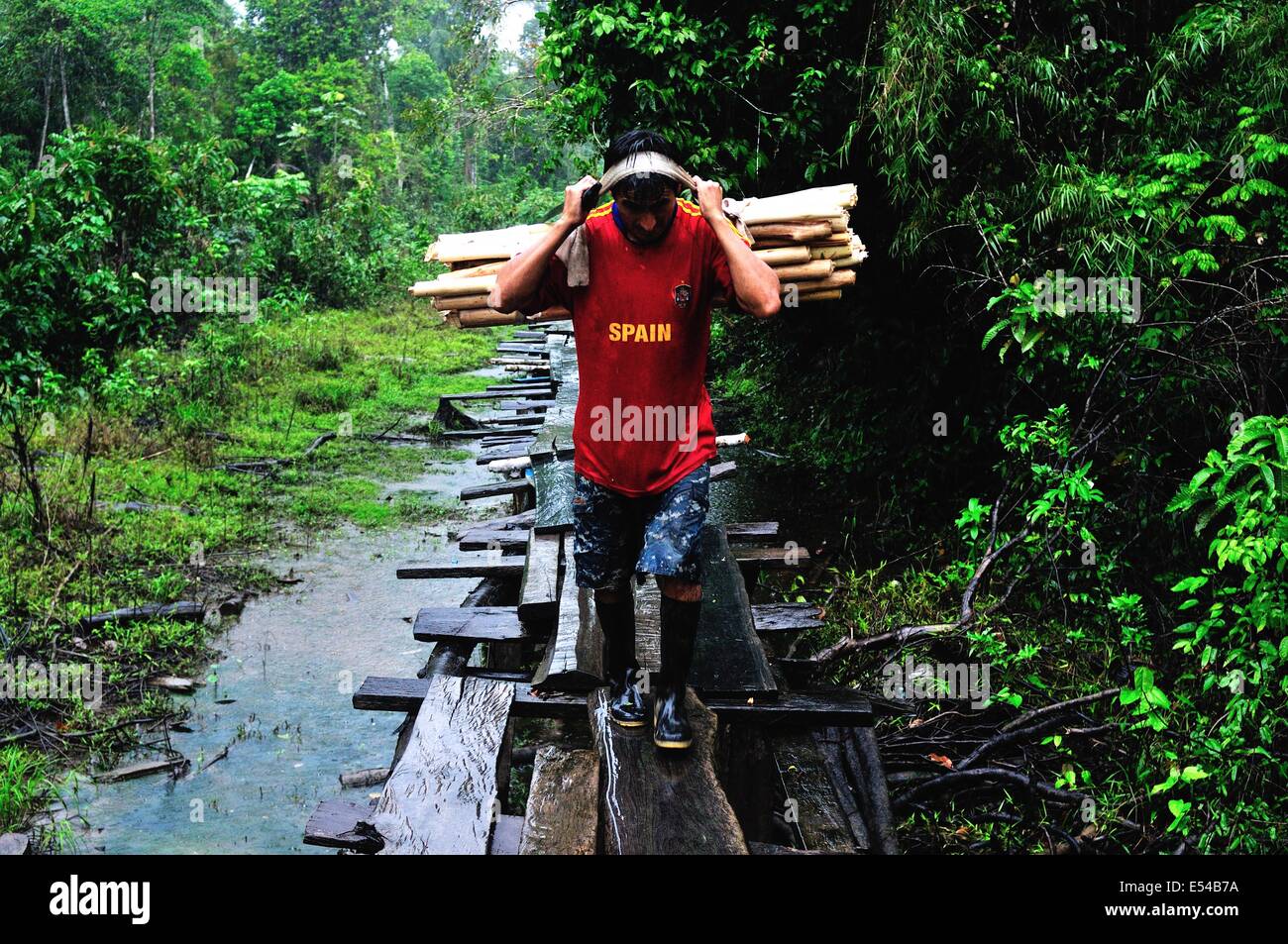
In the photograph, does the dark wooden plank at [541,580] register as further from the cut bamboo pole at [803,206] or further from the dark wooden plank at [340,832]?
the cut bamboo pole at [803,206]

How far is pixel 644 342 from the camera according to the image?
11.7ft

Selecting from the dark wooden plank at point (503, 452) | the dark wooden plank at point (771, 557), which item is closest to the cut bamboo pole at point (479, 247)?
the dark wooden plank at point (771, 557)

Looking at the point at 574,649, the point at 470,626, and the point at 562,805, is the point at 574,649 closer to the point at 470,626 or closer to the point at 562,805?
the point at 470,626

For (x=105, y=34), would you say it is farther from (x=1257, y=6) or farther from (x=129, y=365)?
(x=1257, y=6)

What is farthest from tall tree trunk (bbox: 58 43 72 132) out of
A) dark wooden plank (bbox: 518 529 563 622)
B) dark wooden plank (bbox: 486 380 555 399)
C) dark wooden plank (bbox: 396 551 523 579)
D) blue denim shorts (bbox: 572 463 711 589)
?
blue denim shorts (bbox: 572 463 711 589)

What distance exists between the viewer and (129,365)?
12.4m

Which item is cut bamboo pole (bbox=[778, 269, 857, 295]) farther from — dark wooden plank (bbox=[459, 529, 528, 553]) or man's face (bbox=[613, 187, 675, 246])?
dark wooden plank (bbox=[459, 529, 528, 553])

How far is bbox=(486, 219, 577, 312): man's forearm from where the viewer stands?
352 cm

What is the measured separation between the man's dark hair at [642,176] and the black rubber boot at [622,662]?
1412 millimetres

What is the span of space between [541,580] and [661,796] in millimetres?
2169

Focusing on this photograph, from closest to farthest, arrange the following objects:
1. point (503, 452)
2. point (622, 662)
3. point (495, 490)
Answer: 1. point (622, 662)
2. point (495, 490)
3. point (503, 452)

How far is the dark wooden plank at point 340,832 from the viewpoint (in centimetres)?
324

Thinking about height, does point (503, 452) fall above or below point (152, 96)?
below

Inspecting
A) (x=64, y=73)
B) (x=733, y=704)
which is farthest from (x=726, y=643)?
(x=64, y=73)
